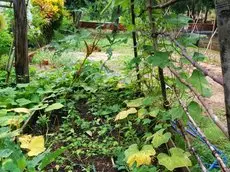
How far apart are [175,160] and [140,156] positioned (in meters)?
0.15

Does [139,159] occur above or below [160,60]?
below

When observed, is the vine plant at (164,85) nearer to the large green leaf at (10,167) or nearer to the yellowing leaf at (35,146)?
the yellowing leaf at (35,146)

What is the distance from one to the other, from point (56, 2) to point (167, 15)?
27.7 feet

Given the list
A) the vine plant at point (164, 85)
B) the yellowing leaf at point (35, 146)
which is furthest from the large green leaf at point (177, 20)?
the yellowing leaf at point (35, 146)

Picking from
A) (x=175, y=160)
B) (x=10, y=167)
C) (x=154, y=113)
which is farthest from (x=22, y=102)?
(x=10, y=167)

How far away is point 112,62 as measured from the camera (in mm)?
5898

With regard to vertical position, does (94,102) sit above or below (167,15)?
below

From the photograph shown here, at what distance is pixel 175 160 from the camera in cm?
157

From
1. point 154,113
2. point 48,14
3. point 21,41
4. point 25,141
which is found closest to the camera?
point 25,141

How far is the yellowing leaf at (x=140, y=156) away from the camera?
5.25 ft

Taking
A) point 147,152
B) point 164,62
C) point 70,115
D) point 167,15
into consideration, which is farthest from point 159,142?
point 70,115

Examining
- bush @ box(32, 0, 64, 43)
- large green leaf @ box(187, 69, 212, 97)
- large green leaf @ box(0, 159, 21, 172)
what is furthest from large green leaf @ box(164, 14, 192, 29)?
bush @ box(32, 0, 64, 43)

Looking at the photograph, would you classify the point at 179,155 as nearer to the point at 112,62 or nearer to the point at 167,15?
the point at 167,15

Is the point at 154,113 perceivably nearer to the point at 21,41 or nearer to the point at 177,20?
the point at 177,20
